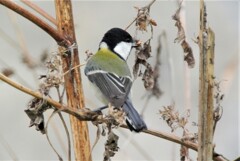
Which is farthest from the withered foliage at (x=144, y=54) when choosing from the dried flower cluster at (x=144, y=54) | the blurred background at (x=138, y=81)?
the blurred background at (x=138, y=81)

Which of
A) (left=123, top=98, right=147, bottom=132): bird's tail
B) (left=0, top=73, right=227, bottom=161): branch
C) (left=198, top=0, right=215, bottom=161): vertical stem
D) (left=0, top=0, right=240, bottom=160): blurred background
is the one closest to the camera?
(left=198, top=0, right=215, bottom=161): vertical stem

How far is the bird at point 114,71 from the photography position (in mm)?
2250

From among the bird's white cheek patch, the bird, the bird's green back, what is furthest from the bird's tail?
the bird's white cheek patch

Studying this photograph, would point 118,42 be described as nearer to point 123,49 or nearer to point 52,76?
point 123,49

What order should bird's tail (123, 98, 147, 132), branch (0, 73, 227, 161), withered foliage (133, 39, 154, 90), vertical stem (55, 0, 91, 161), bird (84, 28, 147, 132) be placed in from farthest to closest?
bird (84, 28, 147, 132)
withered foliage (133, 39, 154, 90)
bird's tail (123, 98, 147, 132)
vertical stem (55, 0, 91, 161)
branch (0, 73, 227, 161)

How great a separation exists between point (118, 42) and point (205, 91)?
137 cm

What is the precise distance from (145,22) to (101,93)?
678 millimetres

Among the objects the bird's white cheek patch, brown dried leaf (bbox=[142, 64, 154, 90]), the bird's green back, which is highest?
the bird's white cheek patch

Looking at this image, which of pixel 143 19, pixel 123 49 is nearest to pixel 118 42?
pixel 123 49

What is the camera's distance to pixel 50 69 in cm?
168

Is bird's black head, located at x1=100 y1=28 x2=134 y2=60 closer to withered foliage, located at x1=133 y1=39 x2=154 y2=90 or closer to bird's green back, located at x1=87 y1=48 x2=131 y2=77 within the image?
bird's green back, located at x1=87 y1=48 x2=131 y2=77

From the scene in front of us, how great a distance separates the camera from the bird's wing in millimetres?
2287

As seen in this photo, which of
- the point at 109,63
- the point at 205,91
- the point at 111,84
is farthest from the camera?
the point at 109,63

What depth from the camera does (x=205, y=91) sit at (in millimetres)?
1394
